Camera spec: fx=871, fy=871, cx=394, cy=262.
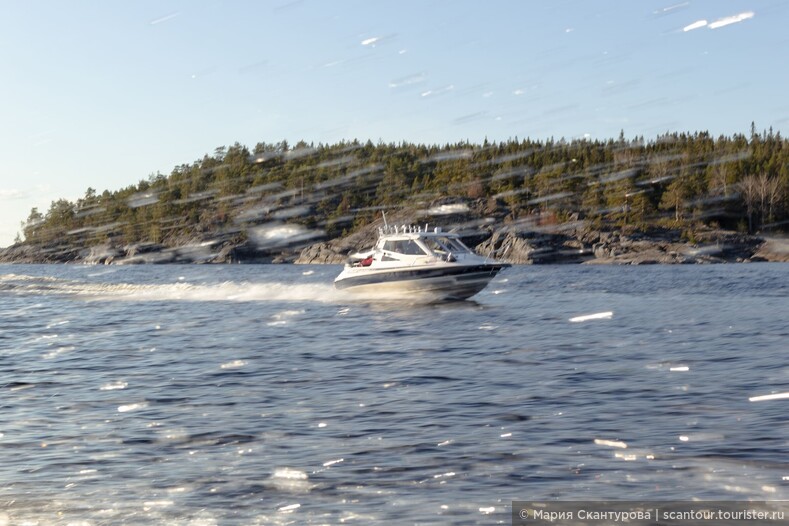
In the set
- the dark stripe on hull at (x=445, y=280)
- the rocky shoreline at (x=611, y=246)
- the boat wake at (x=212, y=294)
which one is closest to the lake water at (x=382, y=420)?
the dark stripe on hull at (x=445, y=280)

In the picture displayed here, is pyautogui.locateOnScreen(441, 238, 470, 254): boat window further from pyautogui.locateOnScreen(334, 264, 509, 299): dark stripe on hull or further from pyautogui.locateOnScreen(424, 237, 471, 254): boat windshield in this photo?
pyautogui.locateOnScreen(334, 264, 509, 299): dark stripe on hull

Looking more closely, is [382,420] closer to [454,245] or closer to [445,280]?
[445,280]

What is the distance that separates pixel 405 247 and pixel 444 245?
5.88ft

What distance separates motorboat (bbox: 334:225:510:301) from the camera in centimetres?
3694

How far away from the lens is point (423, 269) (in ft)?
122

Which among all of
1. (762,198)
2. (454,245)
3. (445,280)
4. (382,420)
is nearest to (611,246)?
(762,198)

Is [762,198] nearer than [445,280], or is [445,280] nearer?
[445,280]

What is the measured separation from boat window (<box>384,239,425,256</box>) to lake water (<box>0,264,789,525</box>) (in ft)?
31.3

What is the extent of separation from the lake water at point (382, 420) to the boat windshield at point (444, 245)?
896cm

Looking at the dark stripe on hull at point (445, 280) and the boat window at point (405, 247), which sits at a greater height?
the boat window at point (405, 247)

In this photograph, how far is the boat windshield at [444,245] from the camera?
38.1 meters

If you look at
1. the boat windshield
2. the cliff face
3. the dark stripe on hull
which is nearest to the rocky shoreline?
the cliff face

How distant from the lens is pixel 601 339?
24359mm

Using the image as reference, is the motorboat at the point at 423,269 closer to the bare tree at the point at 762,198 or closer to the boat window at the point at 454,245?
the boat window at the point at 454,245
